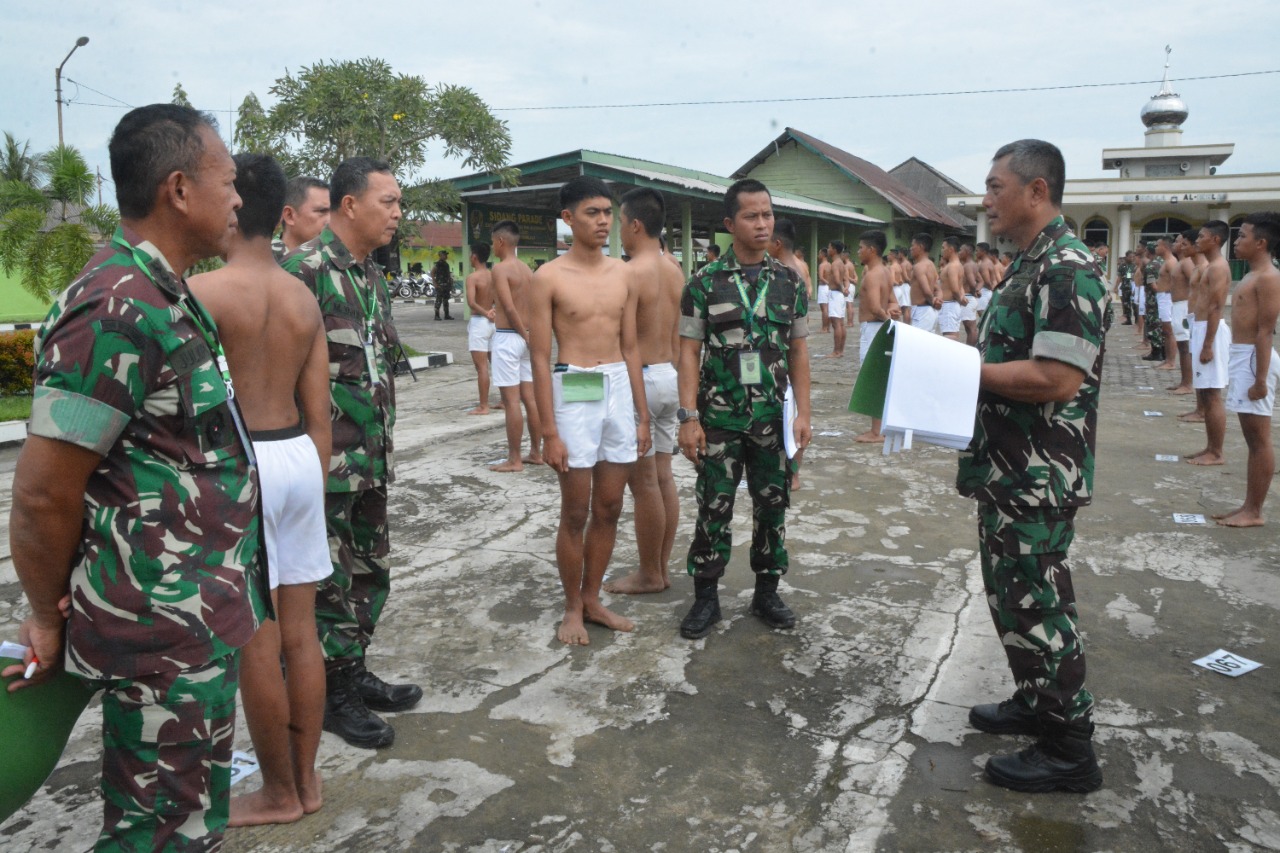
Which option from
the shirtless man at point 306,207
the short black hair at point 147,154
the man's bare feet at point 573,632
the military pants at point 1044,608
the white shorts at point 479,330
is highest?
the shirtless man at point 306,207

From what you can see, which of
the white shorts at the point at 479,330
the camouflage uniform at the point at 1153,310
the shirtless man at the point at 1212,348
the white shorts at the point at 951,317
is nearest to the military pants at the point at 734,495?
the shirtless man at the point at 1212,348

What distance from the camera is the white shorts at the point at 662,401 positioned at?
14.7ft

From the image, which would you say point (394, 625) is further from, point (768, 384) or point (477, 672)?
point (768, 384)

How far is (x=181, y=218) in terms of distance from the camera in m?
1.84

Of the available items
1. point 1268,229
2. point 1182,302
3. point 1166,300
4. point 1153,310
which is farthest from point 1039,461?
point 1153,310

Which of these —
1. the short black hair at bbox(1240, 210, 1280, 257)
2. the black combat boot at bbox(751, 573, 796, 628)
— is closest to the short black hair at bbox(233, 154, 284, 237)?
the black combat boot at bbox(751, 573, 796, 628)

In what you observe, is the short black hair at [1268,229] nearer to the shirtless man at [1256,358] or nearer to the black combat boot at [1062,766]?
the shirtless man at [1256,358]

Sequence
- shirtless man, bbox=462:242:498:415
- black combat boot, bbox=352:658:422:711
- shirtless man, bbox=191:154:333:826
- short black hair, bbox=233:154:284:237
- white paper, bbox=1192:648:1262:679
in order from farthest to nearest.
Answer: shirtless man, bbox=462:242:498:415, white paper, bbox=1192:648:1262:679, black combat boot, bbox=352:658:422:711, short black hair, bbox=233:154:284:237, shirtless man, bbox=191:154:333:826

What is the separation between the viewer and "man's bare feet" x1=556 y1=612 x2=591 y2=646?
12.6 ft

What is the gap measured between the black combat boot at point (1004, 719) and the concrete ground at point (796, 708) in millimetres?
40

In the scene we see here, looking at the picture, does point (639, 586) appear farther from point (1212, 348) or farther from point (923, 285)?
point (923, 285)

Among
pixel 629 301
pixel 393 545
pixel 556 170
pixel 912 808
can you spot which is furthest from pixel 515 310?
pixel 556 170

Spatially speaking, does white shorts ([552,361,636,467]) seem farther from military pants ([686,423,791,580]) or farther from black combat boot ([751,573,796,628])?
black combat boot ([751,573,796,628])

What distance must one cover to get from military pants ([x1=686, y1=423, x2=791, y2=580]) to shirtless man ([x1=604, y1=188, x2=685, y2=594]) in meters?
0.34
